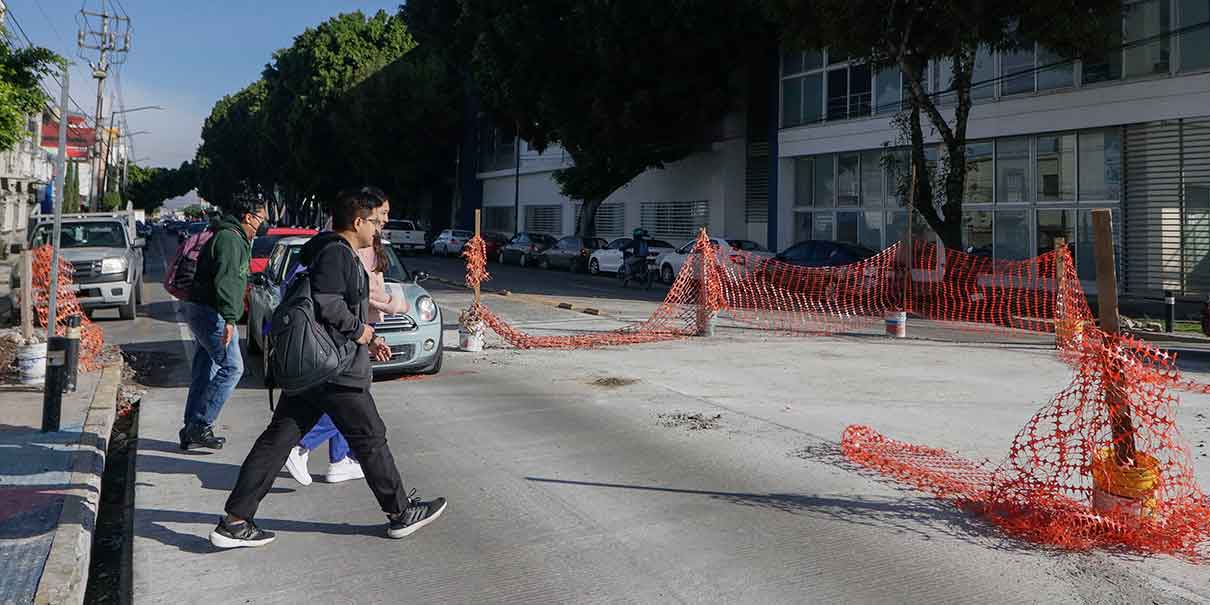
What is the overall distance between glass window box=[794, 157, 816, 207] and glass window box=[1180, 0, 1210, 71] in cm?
1256

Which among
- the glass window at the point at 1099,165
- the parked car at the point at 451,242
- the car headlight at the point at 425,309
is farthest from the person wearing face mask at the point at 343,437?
the parked car at the point at 451,242

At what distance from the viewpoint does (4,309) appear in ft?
63.8

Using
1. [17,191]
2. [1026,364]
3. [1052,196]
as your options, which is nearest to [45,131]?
[17,191]

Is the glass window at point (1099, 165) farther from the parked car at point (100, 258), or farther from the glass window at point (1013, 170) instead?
the parked car at point (100, 258)

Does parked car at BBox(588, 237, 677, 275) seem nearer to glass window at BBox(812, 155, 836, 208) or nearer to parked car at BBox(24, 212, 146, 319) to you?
glass window at BBox(812, 155, 836, 208)

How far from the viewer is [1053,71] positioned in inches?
984

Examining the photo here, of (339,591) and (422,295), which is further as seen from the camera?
(422,295)

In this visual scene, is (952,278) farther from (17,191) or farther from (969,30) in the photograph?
(17,191)

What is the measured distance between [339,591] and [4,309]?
18003mm

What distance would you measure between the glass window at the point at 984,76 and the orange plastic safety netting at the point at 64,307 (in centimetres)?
2129

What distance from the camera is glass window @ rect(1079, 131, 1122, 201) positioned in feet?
78.2

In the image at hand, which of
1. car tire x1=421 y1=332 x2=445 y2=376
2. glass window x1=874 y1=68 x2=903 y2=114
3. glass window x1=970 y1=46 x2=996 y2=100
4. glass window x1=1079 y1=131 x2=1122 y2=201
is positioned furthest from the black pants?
glass window x1=874 y1=68 x2=903 y2=114

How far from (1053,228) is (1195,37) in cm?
540

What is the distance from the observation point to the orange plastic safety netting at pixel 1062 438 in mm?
5289
